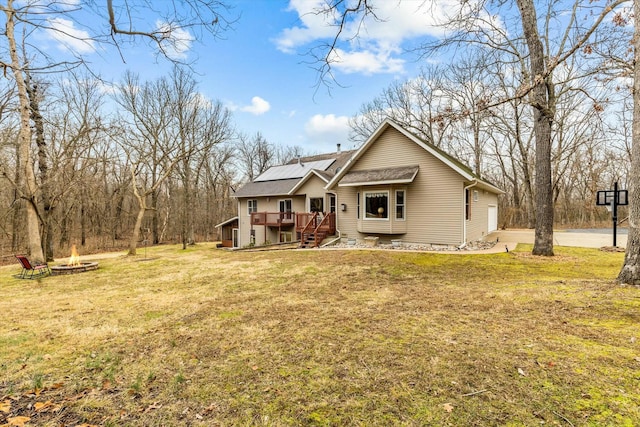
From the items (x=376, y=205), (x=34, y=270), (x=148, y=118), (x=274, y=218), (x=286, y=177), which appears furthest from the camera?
(x=286, y=177)

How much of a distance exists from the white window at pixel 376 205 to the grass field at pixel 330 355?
24.5 feet

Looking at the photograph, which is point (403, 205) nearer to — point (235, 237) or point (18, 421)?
point (18, 421)

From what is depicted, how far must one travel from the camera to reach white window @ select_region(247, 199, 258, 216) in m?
22.4

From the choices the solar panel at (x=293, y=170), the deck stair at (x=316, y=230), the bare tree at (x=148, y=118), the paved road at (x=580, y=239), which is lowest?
the paved road at (x=580, y=239)

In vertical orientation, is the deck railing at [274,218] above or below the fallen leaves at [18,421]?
above

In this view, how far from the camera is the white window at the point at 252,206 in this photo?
883 inches

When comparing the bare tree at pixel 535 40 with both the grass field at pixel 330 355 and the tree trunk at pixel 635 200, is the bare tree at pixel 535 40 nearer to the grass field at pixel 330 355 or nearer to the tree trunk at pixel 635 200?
the tree trunk at pixel 635 200

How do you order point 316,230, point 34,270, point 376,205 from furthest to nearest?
point 316,230
point 376,205
point 34,270

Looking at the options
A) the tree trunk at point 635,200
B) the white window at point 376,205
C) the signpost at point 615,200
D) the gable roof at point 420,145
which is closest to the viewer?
the tree trunk at point 635,200

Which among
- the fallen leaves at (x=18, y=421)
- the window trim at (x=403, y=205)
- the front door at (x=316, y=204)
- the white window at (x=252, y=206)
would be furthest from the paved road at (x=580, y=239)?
the fallen leaves at (x=18, y=421)

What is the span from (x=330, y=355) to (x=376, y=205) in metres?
11.4

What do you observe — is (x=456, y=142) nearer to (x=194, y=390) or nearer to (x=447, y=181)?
(x=447, y=181)

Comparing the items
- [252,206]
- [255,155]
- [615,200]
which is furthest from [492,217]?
[255,155]

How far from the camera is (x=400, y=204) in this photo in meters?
13.6
